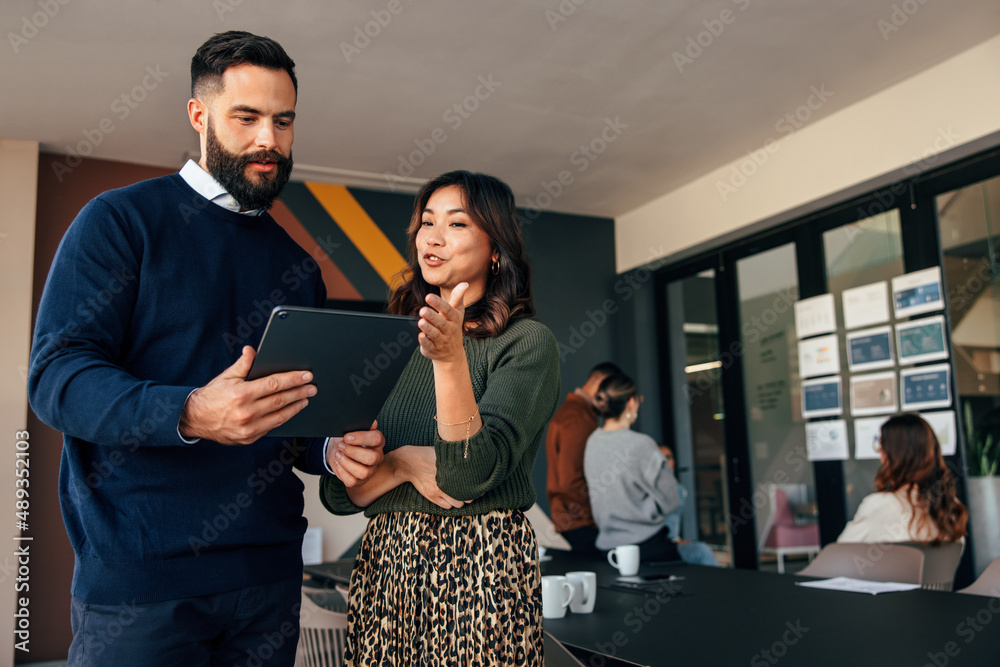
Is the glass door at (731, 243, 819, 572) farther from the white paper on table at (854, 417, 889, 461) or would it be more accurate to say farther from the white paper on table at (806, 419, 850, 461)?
the white paper on table at (854, 417, 889, 461)

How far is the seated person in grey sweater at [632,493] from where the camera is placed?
3.63 m

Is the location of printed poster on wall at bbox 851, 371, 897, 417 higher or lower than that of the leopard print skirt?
higher

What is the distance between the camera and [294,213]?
5672 mm

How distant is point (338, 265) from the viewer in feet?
19.0

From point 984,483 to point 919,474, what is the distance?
A: 2.85 feet

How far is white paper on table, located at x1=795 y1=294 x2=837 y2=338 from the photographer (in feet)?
16.6

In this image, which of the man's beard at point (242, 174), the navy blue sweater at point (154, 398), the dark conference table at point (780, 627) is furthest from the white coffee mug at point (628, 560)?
the man's beard at point (242, 174)

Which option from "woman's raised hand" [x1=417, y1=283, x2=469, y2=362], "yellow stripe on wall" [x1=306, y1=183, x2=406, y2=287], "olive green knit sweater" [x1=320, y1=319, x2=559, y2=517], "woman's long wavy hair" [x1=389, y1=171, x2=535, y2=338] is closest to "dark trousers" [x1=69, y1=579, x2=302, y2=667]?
"olive green knit sweater" [x1=320, y1=319, x2=559, y2=517]

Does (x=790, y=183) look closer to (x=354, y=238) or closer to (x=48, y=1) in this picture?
Answer: (x=354, y=238)

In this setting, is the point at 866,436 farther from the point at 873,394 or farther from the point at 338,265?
the point at 338,265

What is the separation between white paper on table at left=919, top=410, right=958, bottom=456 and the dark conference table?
7.81 feet

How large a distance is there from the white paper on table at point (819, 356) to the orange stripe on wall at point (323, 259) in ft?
10.3

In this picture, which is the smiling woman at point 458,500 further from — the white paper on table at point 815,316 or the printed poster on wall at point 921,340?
the white paper on table at point 815,316

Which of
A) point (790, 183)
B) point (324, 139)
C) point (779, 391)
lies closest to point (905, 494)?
point (779, 391)
